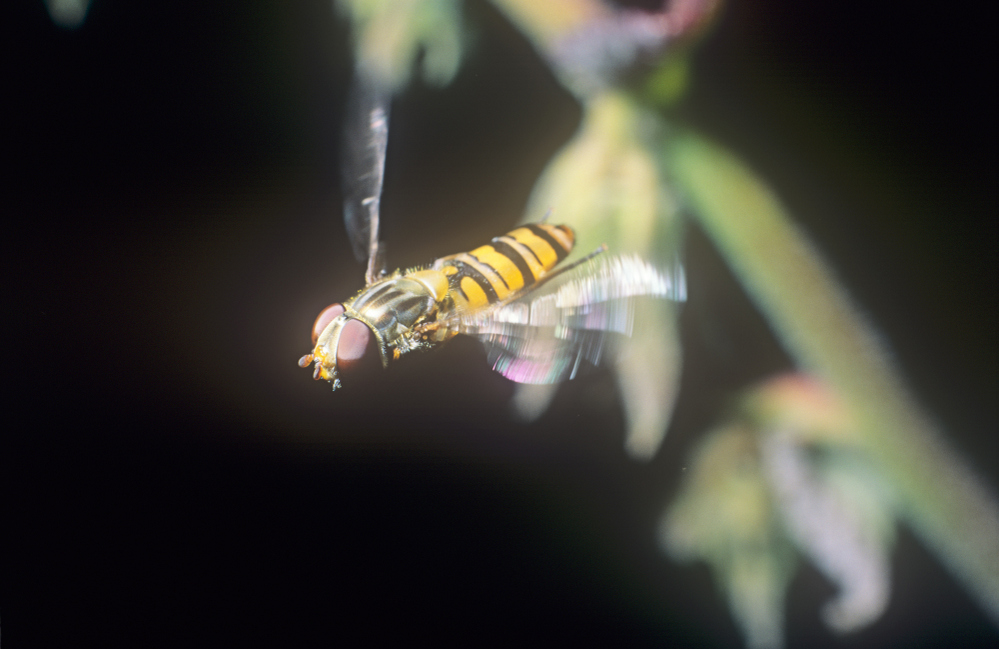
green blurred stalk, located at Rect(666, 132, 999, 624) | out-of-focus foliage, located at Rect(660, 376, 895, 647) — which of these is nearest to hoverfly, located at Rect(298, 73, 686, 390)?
green blurred stalk, located at Rect(666, 132, 999, 624)

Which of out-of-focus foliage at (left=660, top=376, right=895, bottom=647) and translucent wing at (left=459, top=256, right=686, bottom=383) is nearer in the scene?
translucent wing at (left=459, top=256, right=686, bottom=383)

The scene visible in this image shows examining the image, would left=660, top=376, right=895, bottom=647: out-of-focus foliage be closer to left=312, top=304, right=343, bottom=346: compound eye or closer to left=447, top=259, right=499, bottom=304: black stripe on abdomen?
left=447, top=259, right=499, bottom=304: black stripe on abdomen

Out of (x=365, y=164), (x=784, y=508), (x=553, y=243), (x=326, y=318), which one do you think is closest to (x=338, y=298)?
(x=326, y=318)

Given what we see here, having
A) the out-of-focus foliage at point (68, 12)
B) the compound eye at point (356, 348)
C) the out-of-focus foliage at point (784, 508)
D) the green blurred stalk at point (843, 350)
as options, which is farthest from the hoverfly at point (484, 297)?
the out-of-focus foliage at point (68, 12)

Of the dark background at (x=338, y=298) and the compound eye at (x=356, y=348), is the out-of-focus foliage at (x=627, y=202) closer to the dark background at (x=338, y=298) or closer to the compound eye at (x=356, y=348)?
the dark background at (x=338, y=298)

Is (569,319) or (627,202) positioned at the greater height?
(627,202)

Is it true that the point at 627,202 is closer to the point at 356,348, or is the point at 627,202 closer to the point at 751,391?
the point at 751,391
